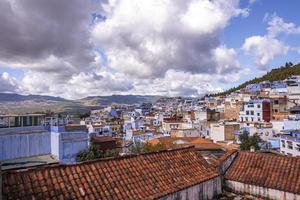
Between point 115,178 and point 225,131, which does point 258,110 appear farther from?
point 115,178

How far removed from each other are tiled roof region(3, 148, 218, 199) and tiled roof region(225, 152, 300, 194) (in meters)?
1.15

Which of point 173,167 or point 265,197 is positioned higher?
point 173,167

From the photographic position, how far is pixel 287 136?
40.4m

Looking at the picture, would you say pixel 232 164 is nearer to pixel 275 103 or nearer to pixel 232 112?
pixel 275 103

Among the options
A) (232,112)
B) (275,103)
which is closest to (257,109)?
(275,103)

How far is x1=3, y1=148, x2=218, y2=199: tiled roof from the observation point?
25.0ft

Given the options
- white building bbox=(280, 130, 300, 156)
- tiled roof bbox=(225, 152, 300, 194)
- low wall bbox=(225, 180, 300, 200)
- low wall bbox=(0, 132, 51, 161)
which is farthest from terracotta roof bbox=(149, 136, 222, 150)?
low wall bbox=(225, 180, 300, 200)

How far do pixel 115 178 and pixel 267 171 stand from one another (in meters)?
5.72

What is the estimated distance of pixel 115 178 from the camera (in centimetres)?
Result: 904

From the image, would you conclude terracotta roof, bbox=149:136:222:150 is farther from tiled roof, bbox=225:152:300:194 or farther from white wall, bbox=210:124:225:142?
tiled roof, bbox=225:152:300:194

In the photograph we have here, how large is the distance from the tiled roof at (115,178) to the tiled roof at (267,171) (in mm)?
1147

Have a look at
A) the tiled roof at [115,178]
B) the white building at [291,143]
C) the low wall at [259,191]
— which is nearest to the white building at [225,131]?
the white building at [291,143]

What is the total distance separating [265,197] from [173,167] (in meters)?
A: 3.27

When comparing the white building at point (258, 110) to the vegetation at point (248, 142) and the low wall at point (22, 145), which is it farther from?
the low wall at point (22, 145)
